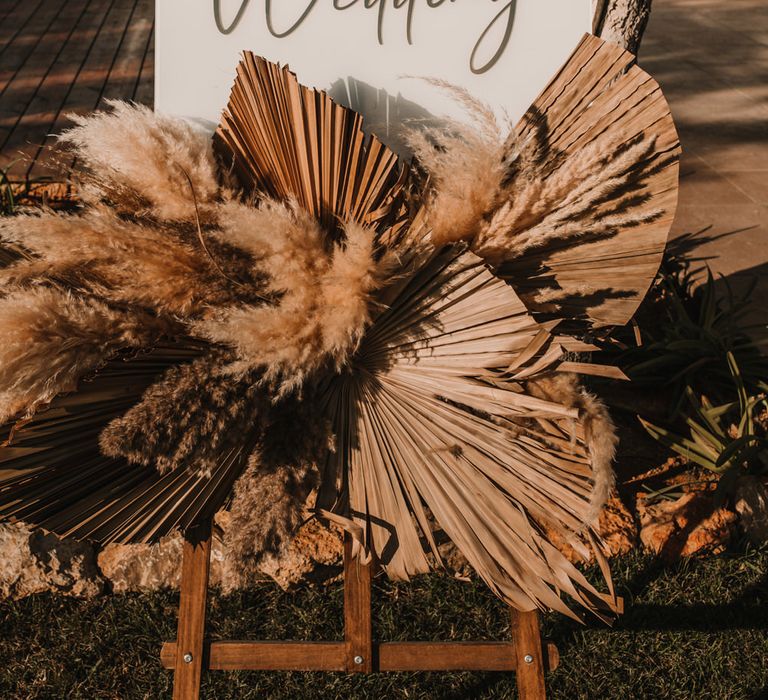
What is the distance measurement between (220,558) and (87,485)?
1104 millimetres

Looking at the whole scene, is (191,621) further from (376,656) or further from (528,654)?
(528,654)

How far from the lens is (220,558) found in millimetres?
2094

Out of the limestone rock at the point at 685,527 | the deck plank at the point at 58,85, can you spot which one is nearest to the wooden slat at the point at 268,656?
the limestone rock at the point at 685,527

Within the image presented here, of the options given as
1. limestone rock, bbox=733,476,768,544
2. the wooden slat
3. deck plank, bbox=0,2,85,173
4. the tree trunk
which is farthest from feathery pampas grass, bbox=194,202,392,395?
deck plank, bbox=0,2,85,173

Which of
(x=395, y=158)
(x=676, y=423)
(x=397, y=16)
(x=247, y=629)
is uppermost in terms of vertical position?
(x=397, y=16)

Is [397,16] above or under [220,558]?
above

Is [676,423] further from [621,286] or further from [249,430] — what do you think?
[249,430]

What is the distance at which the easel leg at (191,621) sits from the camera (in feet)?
4.35

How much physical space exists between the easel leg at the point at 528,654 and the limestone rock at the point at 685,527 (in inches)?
39.0

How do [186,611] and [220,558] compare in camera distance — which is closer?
[186,611]

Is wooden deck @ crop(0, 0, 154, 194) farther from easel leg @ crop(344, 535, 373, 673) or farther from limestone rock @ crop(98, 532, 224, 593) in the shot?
easel leg @ crop(344, 535, 373, 673)

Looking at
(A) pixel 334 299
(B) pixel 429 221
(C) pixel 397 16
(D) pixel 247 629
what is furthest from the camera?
(D) pixel 247 629

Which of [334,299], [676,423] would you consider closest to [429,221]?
[334,299]

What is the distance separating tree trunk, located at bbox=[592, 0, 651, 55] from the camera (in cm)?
166
